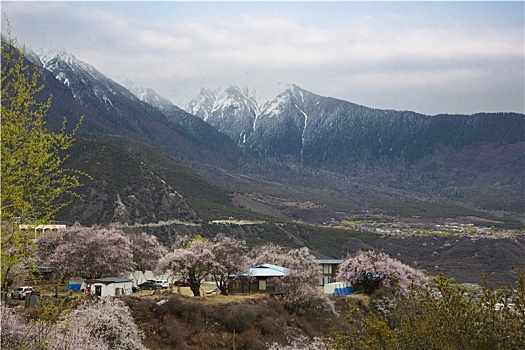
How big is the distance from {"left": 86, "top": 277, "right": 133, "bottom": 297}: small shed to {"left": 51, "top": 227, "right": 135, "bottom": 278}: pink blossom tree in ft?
5.21

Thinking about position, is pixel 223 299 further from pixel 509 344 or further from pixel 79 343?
pixel 509 344

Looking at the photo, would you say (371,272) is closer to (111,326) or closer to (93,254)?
(93,254)

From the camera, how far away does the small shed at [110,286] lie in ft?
153

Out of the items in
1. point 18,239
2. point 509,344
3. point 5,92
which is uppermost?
point 5,92

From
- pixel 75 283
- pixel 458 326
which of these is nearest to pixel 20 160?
pixel 458 326

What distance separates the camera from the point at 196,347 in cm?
4122

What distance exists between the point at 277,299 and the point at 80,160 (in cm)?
7530

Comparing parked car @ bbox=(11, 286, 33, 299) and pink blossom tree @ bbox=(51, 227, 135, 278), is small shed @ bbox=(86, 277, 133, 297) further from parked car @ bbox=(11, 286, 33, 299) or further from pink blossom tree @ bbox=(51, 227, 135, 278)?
parked car @ bbox=(11, 286, 33, 299)

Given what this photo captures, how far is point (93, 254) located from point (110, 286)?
5.84 m

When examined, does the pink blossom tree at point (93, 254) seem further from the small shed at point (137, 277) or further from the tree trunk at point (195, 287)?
the tree trunk at point (195, 287)

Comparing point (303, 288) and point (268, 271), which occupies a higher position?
point (268, 271)

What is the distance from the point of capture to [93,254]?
52.7 metres

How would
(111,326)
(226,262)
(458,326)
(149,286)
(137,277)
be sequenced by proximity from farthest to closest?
(137,277) < (149,286) < (226,262) < (111,326) < (458,326)

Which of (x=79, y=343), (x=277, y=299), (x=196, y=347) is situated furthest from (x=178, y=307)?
(x=79, y=343)
